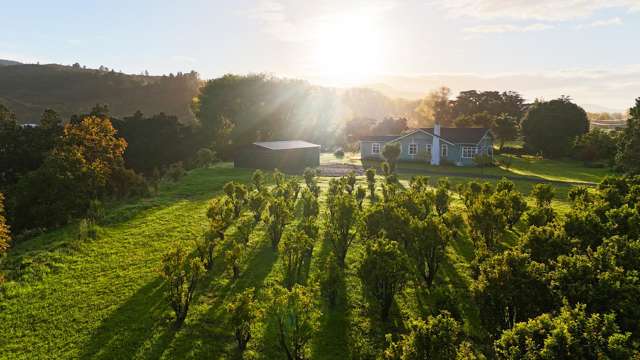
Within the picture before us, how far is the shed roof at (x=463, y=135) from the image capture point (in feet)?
179

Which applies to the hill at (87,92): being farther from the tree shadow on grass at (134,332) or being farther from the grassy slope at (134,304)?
the tree shadow on grass at (134,332)

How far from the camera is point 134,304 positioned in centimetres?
1419

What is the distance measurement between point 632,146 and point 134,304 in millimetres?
40373

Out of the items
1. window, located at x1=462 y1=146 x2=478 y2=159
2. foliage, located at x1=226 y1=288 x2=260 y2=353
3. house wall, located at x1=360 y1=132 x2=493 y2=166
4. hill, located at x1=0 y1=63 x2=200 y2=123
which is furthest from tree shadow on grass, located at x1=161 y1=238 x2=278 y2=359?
hill, located at x1=0 y1=63 x2=200 y2=123

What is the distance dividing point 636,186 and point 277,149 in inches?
1436

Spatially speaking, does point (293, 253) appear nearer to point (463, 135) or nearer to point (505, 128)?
point (463, 135)

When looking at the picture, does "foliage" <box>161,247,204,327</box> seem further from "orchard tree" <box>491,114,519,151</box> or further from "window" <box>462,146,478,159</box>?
"orchard tree" <box>491,114,519,151</box>

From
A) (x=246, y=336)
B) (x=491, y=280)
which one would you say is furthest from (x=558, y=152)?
(x=246, y=336)

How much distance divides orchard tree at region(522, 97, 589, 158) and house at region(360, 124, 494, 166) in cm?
1549

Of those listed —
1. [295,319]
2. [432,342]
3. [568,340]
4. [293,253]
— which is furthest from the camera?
[293,253]

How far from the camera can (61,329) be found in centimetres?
1267

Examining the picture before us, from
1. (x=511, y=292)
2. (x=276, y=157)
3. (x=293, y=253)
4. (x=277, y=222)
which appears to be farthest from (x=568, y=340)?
(x=276, y=157)

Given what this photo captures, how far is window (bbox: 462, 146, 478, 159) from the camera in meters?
54.2

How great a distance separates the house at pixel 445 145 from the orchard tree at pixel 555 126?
50.8 ft
